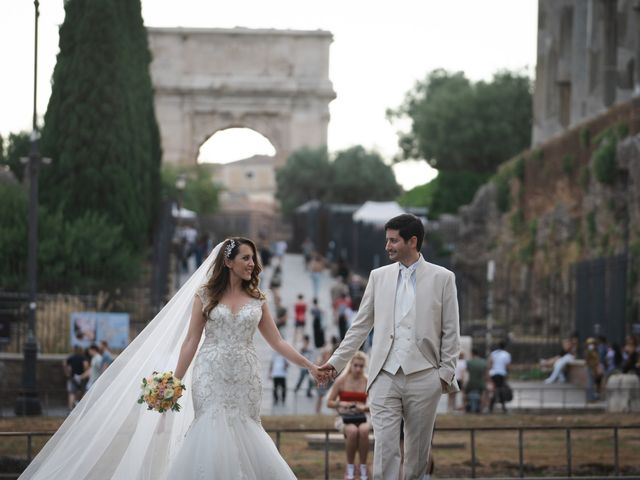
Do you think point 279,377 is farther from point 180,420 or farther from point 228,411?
point 228,411

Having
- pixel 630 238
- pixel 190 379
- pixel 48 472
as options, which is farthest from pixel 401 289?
pixel 630 238

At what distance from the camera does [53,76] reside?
33469 millimetres

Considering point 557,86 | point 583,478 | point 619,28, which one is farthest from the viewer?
point 557,86

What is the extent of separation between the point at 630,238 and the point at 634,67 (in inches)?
A: 300

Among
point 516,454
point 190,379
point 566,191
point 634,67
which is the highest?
point 634,67

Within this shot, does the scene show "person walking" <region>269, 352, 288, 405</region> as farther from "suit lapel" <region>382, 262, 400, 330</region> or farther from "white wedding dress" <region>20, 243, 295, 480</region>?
"suit lapel" <region>382, 262, 400, 330</region>

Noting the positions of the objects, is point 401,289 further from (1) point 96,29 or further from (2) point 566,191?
(2) point 566,191

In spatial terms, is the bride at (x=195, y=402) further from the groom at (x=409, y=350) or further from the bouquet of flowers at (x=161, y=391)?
the groom at (x=409, y=350)

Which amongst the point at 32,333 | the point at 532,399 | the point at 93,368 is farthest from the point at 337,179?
the point at 93,368

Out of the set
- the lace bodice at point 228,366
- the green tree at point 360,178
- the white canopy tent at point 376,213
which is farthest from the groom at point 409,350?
the green tree at point 360,178

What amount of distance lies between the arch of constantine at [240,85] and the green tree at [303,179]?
631cm

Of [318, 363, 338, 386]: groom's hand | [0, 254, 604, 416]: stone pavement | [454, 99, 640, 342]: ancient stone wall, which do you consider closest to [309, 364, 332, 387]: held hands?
[318, 363, 338, 386]: groom's hand

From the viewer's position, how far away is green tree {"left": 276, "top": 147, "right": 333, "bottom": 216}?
245 ft

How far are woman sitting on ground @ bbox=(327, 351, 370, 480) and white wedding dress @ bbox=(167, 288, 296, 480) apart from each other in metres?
2.33
